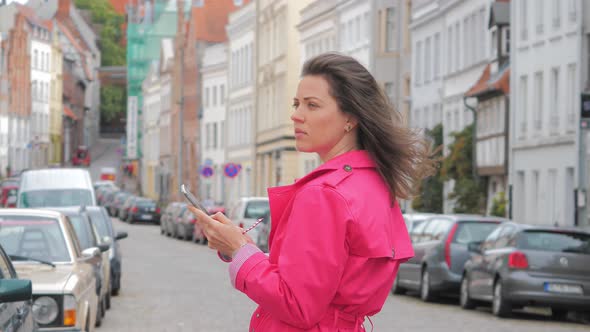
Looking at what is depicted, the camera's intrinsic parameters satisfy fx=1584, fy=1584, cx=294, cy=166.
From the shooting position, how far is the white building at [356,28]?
70188mm

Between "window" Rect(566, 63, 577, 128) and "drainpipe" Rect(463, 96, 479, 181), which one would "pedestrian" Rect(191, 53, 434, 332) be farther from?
"drainpipe" Rect(463, 96, 479, 181)

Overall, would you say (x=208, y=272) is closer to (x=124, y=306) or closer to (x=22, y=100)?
(x=124, y=306)

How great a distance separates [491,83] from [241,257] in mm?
48218

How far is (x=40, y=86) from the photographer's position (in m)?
154

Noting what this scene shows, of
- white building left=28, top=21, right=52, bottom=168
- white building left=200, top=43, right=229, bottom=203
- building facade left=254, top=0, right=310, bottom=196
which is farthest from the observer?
white building left=28, top=21, right=52, bottom=168

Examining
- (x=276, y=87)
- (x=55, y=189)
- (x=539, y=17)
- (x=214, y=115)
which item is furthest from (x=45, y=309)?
(x=214, y=115)

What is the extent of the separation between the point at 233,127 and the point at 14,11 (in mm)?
49212

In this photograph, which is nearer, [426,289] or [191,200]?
[191,200]

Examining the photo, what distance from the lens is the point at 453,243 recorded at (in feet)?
85.6

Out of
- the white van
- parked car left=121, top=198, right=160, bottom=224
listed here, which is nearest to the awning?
parked car left=121, top=198, right=160, bottom=224

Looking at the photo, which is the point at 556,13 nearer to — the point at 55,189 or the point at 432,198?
the point at 432,198

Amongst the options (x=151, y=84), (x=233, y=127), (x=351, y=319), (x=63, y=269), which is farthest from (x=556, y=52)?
(x=151, y=84)

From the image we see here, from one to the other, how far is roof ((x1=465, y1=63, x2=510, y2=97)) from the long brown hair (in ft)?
155

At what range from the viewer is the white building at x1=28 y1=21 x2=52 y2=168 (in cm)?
15038
